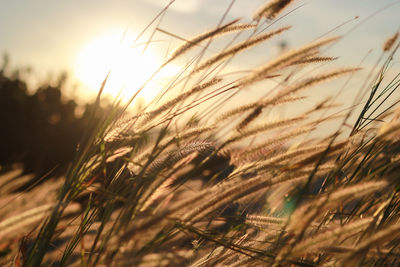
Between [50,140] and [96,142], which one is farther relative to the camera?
[50,140]

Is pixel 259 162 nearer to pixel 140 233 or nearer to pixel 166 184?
pixel 166 184

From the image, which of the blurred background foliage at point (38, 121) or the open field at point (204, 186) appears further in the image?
the blurred background foliage at point (38, 121)

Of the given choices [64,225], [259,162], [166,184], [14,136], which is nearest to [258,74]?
[259,162]

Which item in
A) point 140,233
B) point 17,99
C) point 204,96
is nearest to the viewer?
point 140,233

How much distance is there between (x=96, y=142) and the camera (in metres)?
1.38

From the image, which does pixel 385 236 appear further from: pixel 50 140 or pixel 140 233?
pixel 50 140

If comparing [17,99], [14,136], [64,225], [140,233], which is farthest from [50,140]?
[140,233]

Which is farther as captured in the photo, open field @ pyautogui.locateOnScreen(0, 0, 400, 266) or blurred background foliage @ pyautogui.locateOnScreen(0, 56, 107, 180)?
blurred background foliage @ pyautogui.locateOnScreen(0, 56, 107, 180)

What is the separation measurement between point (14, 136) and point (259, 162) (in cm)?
725

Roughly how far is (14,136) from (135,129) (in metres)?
7.07

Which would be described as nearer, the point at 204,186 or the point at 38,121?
the point at 204,186

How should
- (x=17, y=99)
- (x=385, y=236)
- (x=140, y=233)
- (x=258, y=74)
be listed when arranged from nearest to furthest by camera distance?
(x=385, y=236)
(x=140, y=233)
(x=258, y=74)
(x=17, y=99)

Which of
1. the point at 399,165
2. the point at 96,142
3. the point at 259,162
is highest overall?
the point at 399,165

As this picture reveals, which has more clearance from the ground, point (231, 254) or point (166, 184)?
point (166, 184)
